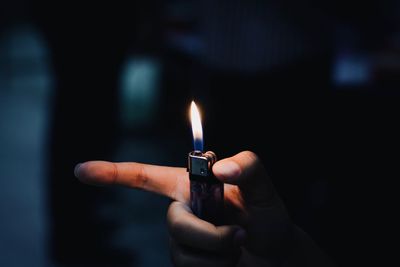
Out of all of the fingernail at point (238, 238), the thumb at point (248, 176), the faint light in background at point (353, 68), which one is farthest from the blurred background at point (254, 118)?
the fingernail at point (238, 238)

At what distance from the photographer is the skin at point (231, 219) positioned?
832mm

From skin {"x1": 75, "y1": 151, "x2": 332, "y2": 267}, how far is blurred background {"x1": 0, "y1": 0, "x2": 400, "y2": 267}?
2.77ft

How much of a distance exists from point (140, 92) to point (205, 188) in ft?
13.1

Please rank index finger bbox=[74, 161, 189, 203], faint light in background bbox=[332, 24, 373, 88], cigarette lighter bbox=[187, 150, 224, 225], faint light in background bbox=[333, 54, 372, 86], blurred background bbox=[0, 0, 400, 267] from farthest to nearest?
faint light in background bbox=[333, 54, 372, 86], faint light in background bbox=[332, 24, 373, 88], blurred background bbox=[0, 0, 400, 267], index finger bbox=[74, 161, 189, 203], cigarette lighter bbox=[187, 150, 224, 225]

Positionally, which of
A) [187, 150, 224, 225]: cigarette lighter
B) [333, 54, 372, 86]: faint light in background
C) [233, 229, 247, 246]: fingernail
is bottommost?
[233, 229, 247, 246]: fingernail

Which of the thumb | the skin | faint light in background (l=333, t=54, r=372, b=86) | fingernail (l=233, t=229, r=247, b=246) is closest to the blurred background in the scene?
faint light in background (l=333, t=54, r=372, b=86)

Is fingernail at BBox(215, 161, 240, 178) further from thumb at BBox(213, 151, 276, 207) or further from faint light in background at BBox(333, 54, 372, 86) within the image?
faint light in background at BBox(333, 54, 372, 86)

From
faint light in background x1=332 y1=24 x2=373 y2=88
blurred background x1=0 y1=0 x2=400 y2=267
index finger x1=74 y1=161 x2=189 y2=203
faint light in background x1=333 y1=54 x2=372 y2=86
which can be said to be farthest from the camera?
faint light in background x1=333 y1=54 x2=372 y2=86

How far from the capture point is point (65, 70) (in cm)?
222

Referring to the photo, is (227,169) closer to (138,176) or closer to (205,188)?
(205,188)

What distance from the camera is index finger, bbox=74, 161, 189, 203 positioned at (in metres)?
0.93

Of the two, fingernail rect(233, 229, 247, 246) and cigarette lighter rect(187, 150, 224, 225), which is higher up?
cigarette lighter rect(187, 150, 224, 225)

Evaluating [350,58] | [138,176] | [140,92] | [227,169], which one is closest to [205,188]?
[227,169]

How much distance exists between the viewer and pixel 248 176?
0.91m
